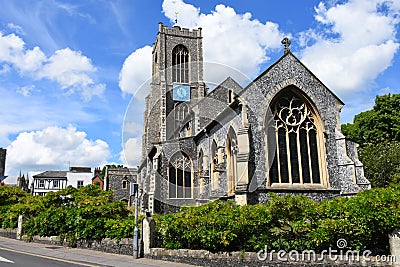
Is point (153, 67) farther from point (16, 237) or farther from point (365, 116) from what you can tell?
point (16, 237)

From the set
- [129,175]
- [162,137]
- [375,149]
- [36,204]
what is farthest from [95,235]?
[129,175]

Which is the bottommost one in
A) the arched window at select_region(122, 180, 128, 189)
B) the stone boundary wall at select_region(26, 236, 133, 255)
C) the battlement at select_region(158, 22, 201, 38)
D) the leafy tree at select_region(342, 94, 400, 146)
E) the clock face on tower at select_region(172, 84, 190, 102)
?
the stone boundary wall at select_region(26, 236, 133, 255)

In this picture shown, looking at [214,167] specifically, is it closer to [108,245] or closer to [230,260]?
[108,245]

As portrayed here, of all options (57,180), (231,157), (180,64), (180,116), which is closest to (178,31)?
(180,64)

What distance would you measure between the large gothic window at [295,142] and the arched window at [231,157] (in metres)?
2.89

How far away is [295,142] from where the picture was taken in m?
17.5

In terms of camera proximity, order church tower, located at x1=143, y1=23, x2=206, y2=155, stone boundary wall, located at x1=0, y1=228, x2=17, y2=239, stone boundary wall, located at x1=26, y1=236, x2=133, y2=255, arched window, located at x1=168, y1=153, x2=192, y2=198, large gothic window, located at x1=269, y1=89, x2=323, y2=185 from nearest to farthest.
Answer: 1. stone boundary wall, located at x1=26, y1=236, x2=133, y2=255
2. large gothic window, located at x1=269, y1=89, x2=323, y2=185
3. stone boundary wall, located at x1=0, y1=228, x2=17, y2=239
4. arched window, located at x1=168, y1=153, x2=192, y2=198
5. church tower, located at x1=143, y1=23, x2=206, y2=155

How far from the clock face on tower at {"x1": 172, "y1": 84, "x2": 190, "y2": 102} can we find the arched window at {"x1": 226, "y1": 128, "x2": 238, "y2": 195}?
928 inches

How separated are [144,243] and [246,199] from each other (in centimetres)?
566

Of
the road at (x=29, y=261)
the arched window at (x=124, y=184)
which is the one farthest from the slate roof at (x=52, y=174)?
the road at (x=29, y=261)

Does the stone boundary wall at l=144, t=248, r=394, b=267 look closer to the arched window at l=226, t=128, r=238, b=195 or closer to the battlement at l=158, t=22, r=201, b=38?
the arched window at l=226, t=128, r=238, b=195

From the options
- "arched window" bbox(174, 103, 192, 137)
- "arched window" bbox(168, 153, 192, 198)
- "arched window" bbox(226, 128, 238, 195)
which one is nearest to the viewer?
"arched window" bbox(226, 128, 238, 195)

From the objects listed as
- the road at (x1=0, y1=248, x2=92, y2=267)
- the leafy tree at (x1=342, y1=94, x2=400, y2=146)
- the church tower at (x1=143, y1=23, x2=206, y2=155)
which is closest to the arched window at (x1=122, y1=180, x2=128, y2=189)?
the church tower at (x1=143, y1=23, x2=206, y2=155)

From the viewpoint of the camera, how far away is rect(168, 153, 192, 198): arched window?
86.7 feet
